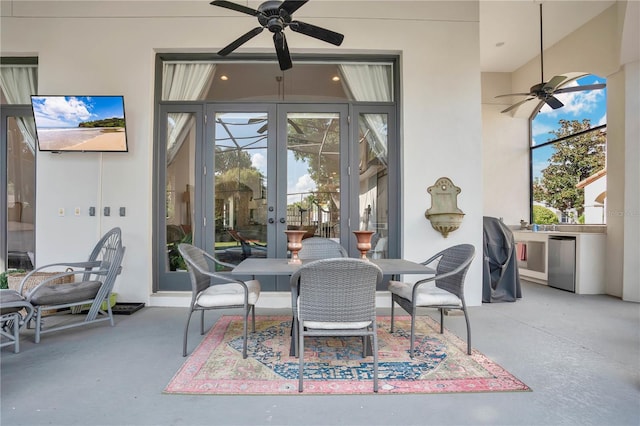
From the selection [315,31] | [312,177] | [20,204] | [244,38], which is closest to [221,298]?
[312,177]

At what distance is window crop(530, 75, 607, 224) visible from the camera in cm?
584

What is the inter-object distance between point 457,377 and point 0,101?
6.19m

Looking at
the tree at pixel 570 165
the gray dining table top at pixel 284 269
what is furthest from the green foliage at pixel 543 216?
the gray dining table top at pixel 284 269

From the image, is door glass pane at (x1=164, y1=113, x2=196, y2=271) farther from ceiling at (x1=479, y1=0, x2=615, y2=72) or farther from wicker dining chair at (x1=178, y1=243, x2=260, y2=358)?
ceiling at (x1=479, y1=0, x2=615, y2=72)

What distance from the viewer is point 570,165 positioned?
21.0 feet

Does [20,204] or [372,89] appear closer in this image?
[20,204]

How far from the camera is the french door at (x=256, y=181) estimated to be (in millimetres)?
4320

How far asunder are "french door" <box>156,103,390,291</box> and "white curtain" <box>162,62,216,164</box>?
0.06ft

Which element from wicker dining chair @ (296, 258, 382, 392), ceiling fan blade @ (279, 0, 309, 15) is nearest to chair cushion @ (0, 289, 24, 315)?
wicker dining chair @ (296, 258, 382, 392)

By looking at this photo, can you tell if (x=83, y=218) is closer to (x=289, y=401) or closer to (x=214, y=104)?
(x=214, y=104)

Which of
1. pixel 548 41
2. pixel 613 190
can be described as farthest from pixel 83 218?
pixel 548 41

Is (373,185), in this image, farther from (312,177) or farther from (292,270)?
(292,270)

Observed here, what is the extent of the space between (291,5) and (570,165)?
6.42 meters

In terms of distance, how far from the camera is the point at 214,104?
4.34m
